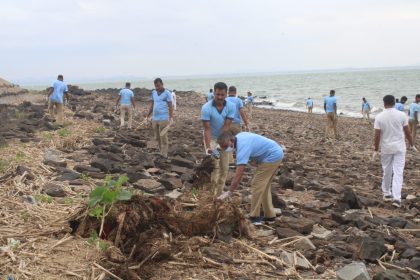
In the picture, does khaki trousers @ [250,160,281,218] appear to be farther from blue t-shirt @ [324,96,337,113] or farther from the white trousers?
blue t-shirt @ [324,96,337,113]

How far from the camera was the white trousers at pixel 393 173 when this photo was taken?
8617 mm

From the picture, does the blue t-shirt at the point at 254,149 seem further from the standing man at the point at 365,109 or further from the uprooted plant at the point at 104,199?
the standing man at the point at 365,109

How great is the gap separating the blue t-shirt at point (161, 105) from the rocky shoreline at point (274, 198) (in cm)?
99

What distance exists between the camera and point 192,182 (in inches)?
327

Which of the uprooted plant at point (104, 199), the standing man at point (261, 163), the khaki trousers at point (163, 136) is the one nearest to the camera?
the uprooted plant at point (104, 199)

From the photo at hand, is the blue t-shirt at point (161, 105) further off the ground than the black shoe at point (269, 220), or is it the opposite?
the blue t-shirt at point (161, 105)

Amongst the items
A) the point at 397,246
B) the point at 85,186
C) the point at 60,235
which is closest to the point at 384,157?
the point at 397,246

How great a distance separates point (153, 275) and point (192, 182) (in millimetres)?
3618

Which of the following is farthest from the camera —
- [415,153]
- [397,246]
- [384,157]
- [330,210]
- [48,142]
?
[415,153]

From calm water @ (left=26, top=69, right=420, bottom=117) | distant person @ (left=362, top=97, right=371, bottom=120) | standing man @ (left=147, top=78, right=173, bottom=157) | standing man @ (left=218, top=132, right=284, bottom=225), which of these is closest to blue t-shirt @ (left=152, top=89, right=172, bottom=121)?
standing man @ (left=147, top=78, right=173, bottom=157)

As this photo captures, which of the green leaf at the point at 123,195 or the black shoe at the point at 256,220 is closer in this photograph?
the green leaf at the point at 123,195

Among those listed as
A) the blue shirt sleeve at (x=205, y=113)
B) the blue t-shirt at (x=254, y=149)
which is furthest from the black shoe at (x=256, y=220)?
the blue shirt sleeve at (x=205, y=113)

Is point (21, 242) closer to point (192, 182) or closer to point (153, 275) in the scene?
point (153, 275)

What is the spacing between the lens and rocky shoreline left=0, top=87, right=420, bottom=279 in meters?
5.18
